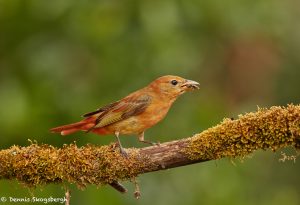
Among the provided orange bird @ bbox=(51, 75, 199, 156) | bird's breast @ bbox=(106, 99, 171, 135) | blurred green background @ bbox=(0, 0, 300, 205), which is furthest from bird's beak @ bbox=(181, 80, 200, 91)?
blurred green background @ bbox=(0, 0, 300, 205)

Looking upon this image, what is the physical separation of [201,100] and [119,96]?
98 centimetres

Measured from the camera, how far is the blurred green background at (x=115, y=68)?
691 centimetres

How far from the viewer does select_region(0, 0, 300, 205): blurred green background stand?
691 cm

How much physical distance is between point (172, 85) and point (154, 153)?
144cm

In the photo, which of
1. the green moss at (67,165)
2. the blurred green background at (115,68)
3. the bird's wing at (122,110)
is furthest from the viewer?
the blurred green background at (115,68)

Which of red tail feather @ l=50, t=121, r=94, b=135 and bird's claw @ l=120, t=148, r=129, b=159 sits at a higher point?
red tail feather @ l=50, t=121, r=94, b=135

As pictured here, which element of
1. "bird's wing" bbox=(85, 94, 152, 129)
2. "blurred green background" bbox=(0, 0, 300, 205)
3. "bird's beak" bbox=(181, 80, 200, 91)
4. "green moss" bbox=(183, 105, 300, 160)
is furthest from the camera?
"blurred green background" bbox=(0, 0, 300, 205)

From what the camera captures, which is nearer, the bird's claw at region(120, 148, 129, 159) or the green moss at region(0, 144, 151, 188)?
the green moss at region(0, 144, 151, 188)

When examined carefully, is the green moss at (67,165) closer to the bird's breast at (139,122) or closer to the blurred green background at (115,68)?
the bird's breast at (139,122)

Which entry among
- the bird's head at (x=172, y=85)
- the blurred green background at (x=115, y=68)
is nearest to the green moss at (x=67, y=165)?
the bird's head at (x=172, y=85)

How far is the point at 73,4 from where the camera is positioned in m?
7.05

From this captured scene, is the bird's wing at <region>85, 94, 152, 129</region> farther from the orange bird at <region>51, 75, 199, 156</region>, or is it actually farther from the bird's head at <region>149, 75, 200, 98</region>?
the bird's head at <region>149, 75, 200, 98</region>

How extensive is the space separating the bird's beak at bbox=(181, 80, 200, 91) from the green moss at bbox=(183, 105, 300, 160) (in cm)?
132

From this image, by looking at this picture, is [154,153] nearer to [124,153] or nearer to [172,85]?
[124,153]
